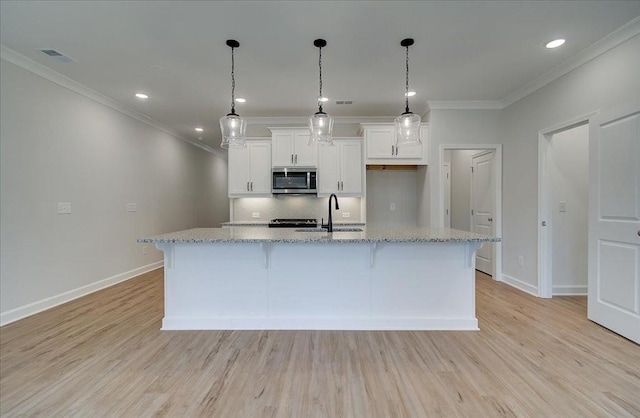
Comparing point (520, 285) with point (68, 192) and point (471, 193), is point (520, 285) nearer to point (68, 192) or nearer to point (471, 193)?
point (471, 193)

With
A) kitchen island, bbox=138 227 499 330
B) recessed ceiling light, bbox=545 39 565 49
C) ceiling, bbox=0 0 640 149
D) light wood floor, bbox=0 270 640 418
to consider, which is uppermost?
ceiling, bbox=0 0 640 149

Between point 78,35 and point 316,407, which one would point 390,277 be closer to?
point 316,407

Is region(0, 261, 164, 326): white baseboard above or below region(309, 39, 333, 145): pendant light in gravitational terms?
below

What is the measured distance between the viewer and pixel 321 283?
276 centimetres

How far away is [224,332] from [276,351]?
632 mm

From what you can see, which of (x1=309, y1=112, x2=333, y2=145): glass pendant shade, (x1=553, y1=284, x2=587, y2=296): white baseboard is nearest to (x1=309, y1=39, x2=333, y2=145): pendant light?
(x1=309, y1=112, x2=333, y2=145): glass pendant shade

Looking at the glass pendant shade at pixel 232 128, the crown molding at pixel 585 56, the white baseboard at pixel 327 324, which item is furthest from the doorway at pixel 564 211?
the glass pendant shade at pixel 232 128

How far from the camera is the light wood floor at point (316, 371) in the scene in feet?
5.62

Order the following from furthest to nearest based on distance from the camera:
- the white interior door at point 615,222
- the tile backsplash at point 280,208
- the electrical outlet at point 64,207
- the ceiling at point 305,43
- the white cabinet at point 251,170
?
the tile backsplash at point 280,208, the white cabinet at point 251,170, the electrical outlet at point 64,207, the white interior door at point 615,222, the ceiling at point 305,43

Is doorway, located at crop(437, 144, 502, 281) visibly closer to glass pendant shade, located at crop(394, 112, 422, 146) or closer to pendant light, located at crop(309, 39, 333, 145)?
glass pendant shade, located at crop(394, 112, 422, 146)

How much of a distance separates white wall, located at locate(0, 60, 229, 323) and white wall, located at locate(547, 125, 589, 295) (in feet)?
19.8

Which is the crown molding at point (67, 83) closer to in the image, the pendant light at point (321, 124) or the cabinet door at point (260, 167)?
the cabinet door at point (260, 167)

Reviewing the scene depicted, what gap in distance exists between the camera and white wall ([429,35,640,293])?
2738 mm

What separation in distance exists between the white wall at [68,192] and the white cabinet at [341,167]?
3.10 metres
